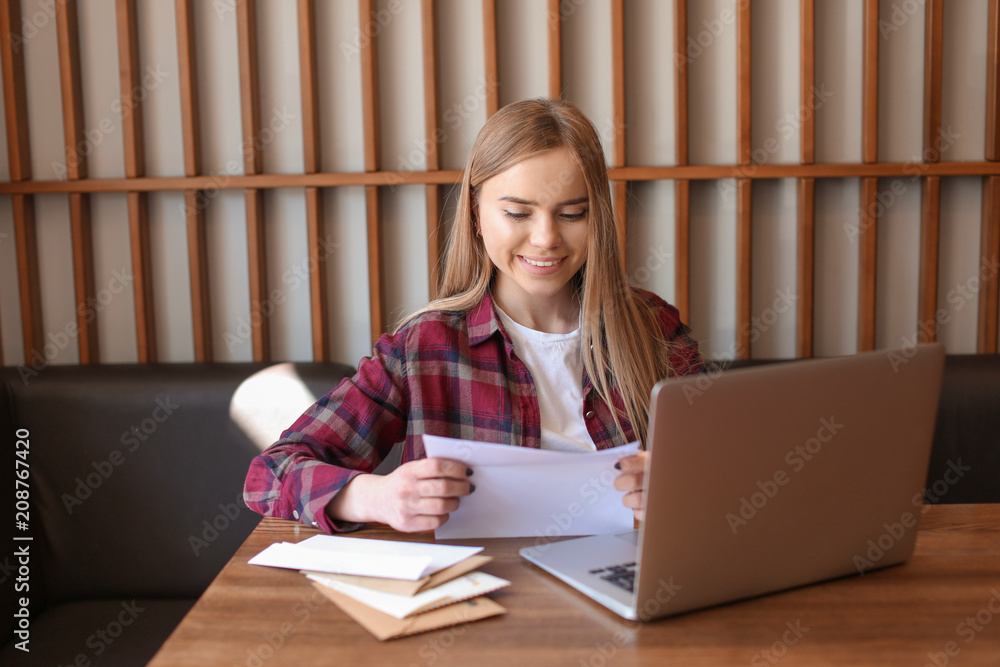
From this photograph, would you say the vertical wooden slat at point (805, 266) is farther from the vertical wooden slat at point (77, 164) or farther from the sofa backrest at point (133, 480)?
the vertical wooden slat at point (77, 164)

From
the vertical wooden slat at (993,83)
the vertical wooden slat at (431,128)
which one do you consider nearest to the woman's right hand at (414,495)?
the vertical wooden slat at (431,128)

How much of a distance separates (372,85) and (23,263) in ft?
3.37

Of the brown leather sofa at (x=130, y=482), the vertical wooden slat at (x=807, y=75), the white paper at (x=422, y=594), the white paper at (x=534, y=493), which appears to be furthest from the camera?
the vertical wooden slat at (x=807, y=75)

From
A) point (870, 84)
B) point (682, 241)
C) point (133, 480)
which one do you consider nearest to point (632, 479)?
point (682, 241)

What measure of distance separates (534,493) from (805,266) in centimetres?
140

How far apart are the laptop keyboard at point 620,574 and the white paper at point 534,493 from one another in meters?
0.13

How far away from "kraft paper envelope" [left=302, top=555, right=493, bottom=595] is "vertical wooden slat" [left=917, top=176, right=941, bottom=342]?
171cm

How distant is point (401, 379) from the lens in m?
1.56

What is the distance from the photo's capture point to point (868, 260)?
227 cm

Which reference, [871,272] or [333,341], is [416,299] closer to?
[333,341]

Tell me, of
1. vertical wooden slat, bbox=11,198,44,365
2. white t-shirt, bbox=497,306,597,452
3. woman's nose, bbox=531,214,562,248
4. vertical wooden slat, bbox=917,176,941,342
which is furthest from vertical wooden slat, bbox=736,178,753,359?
vertical wooden slat, bbox=11,198,44,365

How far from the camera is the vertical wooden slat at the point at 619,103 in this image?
86.1 inches

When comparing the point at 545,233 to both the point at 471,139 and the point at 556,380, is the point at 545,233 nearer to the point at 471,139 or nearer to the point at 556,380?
the point at 556,380

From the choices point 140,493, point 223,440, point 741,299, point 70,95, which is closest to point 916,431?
point 741,299
